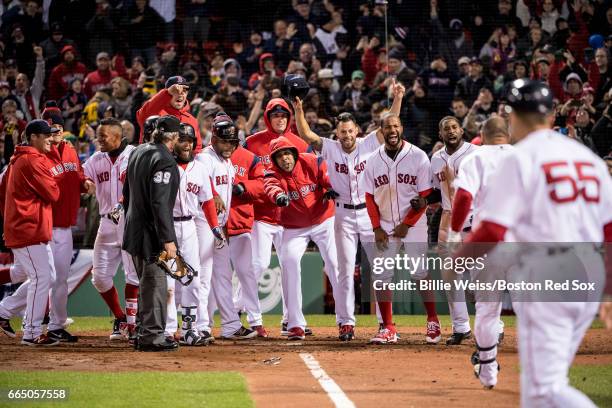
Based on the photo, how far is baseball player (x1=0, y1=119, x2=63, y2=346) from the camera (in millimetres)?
10195

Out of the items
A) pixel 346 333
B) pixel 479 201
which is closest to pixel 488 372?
pixel 479 201

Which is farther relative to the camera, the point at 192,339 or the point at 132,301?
the point at 132,301

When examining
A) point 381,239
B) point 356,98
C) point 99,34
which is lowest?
point 381,239

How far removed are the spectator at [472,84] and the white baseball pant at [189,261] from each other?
7.69 m

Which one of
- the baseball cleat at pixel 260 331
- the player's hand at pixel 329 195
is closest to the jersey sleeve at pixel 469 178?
the player's hand at pixel 329 195

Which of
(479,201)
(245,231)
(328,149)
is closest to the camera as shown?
(479,201)

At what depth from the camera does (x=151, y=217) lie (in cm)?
930

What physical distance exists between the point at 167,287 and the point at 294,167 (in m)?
2.18

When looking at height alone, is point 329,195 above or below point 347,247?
above

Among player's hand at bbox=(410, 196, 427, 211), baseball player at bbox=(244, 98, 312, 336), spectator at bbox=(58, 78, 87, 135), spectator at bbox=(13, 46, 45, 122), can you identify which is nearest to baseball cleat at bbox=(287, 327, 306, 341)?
baseball player at bbox=(244, 98, 312, 336)

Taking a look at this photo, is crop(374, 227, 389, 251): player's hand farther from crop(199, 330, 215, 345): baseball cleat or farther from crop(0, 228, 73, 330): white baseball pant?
crop(0, 228, 73, 330): white baseball pant

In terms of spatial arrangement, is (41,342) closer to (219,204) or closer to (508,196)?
(219,204)

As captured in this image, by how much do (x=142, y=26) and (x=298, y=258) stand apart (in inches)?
422

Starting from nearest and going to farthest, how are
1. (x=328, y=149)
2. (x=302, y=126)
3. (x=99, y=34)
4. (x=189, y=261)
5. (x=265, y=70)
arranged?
(x=189, y=261) → (x=328, y=149) → (x=302, y=126) → (x=265, y=70) → (x=99, y=34)
